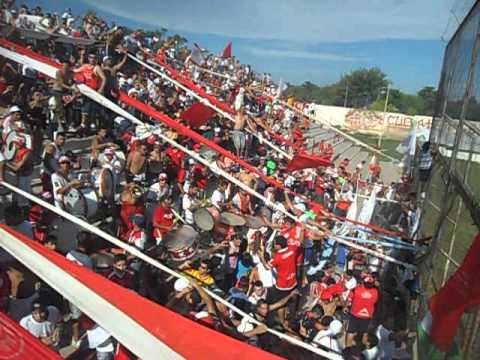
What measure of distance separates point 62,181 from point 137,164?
205 centimetres

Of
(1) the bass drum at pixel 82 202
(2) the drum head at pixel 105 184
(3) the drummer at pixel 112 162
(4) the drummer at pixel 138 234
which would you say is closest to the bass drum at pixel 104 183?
(2) the drum head at pixel 105 184

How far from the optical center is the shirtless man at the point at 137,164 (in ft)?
29.2

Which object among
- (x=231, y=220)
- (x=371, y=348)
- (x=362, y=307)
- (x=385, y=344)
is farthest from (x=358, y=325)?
(x=231, y=220)

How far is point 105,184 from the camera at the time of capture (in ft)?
25.8

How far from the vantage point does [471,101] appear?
21.3ft

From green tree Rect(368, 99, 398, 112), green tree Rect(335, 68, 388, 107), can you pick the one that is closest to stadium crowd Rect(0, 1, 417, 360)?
green tree Rect(368, 99, 398, 112)

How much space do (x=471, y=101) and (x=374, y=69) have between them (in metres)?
72.5

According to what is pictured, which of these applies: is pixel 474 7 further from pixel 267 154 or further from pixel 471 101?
pixel 267 154

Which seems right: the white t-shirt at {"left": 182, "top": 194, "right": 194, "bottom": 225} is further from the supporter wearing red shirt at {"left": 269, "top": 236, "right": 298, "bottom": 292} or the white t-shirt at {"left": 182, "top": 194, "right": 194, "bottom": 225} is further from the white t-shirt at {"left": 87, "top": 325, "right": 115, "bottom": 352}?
the white t-shirt at {"left": 87, "top": 325, "right": 115, "bottom": 352}

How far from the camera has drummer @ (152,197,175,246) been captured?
7740mm

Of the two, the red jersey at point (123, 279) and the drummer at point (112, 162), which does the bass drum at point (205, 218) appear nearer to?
the drummer at point (112, 162)

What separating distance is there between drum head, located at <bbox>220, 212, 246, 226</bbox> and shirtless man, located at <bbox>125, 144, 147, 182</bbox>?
182 cm

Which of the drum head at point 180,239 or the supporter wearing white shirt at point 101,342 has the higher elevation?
the drum head at point 180,239

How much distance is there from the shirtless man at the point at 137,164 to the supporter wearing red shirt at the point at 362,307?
4.44 m
